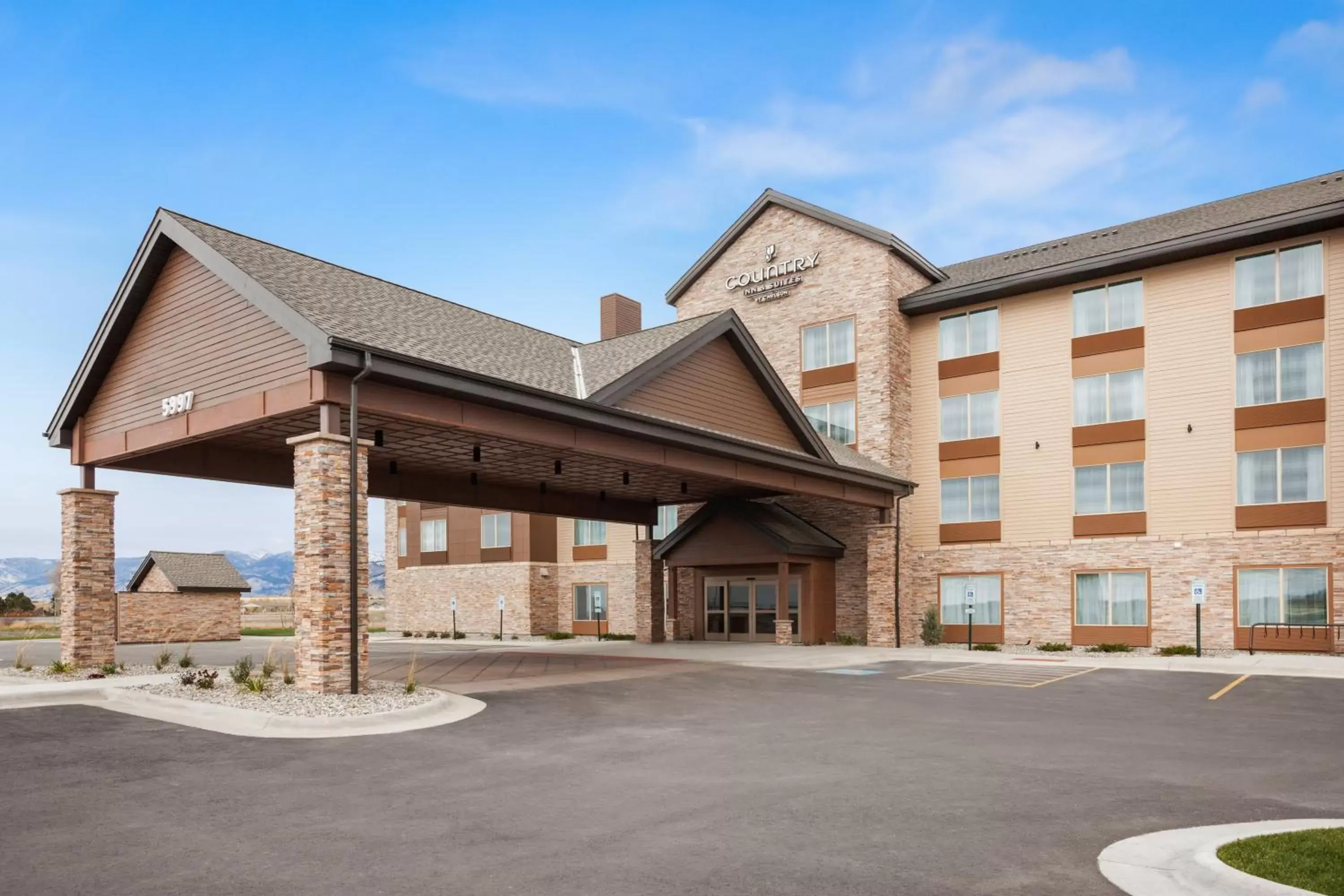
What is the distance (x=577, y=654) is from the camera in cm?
2834

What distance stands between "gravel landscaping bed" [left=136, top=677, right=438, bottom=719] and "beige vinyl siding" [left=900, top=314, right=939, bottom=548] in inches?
847

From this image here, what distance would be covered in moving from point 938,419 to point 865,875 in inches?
1130

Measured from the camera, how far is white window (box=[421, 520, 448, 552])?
48.3 metres

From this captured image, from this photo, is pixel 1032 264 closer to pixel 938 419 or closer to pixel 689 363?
pixel 938 419

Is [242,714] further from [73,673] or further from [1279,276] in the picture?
[1279,276]

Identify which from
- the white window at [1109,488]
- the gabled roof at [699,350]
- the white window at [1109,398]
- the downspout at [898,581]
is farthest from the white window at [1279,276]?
the gabled roof at [699,350]

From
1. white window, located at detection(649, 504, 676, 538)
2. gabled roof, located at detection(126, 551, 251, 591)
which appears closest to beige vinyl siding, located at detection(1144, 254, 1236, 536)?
white window, located at detection(649, 504, 676, 538)

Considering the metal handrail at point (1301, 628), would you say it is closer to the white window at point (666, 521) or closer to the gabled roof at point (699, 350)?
the gabled roof at point (699, 350)

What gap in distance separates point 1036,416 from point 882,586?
24.7 feet

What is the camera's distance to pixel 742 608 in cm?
3406

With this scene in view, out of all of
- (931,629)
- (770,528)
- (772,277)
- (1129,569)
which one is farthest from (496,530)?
(1129,569)

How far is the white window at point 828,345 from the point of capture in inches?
1364

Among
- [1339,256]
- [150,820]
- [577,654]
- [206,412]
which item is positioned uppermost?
[1339,256]

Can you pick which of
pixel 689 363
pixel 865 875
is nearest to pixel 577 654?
pixel 689 363
